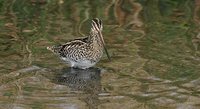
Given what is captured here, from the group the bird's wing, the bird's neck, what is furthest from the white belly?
the bird's neck

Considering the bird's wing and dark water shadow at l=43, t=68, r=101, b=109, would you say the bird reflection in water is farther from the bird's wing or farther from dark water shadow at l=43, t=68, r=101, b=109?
the bird's wing

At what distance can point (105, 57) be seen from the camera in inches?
459

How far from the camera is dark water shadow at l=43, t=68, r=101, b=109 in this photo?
31.4ft

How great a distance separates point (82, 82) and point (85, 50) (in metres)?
0.88

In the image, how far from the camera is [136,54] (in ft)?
37.8

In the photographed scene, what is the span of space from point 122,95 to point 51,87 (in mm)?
1058

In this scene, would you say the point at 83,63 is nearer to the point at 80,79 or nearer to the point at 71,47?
the point at 71,47

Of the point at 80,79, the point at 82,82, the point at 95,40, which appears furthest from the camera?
the point at 95,40

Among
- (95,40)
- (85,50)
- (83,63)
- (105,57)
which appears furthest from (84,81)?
(105,57)

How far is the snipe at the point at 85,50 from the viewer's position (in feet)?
36.0

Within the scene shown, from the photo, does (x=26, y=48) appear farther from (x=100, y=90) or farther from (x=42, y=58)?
(x=100, y=90)

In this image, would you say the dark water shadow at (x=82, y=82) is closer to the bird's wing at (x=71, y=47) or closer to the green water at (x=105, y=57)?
the green water at (x=105, y=57)

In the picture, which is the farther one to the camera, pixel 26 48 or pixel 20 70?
pixel 26 48

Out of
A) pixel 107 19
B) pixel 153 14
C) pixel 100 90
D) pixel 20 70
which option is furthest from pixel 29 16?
pixel 100 90
